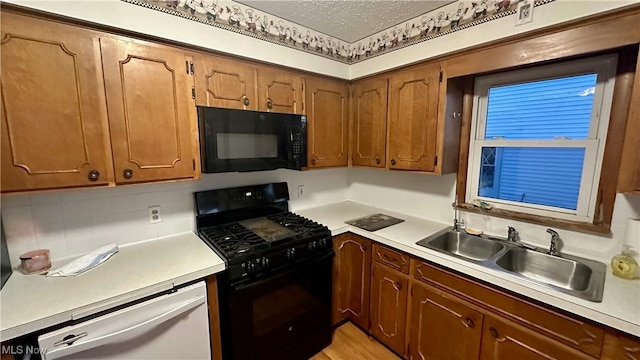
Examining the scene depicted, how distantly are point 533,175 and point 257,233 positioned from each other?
1870 mm

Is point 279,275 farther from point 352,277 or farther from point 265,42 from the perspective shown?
point 265,42

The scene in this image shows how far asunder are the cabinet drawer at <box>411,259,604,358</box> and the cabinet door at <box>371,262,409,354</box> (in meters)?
0.23

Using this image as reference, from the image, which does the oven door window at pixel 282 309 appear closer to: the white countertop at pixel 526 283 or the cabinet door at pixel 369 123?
the white countertop at pixel 526 283

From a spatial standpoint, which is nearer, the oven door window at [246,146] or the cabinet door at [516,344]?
the cabinet door at [516,344]

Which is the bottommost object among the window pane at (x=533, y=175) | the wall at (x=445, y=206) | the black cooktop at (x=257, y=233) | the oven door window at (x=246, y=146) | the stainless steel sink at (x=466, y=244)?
the stainless steel sink at (x=466, y=244)

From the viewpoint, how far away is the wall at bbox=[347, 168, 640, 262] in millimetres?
1370

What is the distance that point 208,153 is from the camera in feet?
4.90

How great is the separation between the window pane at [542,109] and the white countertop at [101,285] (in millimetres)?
2029

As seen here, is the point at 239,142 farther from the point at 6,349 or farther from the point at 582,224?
the point at 582,224

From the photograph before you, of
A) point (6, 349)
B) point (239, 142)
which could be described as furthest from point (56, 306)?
point (239, 142)

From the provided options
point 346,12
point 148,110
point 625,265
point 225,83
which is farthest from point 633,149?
point 148,110

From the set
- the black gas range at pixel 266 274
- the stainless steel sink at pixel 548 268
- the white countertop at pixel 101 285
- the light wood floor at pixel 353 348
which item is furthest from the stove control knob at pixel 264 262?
the stainless steel sink at pixel 548 268

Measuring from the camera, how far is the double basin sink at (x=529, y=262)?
4.11 feet

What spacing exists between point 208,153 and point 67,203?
82 centimetres
